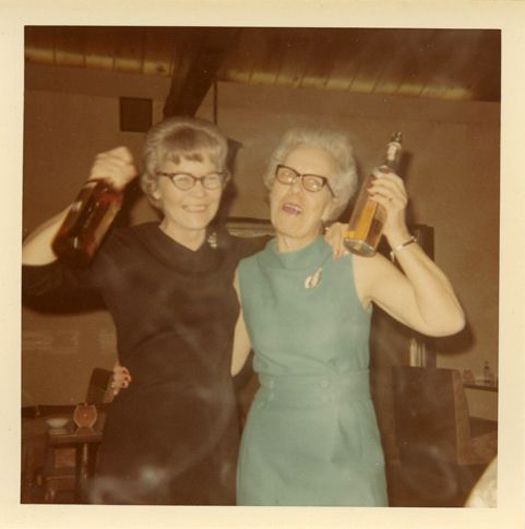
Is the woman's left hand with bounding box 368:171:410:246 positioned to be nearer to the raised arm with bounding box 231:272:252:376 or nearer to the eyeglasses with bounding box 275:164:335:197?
the eyeglasses with bounding box 275:164:335:197

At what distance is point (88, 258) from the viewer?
147 centimetres

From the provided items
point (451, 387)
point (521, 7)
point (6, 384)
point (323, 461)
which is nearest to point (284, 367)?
point (323, 461)

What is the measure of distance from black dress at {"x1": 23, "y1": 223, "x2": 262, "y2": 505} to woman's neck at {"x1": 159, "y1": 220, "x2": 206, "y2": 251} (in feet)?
0.04

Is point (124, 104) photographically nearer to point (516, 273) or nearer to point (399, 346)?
point (399, 346)

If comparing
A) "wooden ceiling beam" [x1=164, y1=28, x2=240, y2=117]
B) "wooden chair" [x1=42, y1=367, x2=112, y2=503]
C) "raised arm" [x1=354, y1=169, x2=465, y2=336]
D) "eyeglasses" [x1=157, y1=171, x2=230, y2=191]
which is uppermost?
"wooden ceiling beam" [x1=164, y1=28, x2=240, y2=117]

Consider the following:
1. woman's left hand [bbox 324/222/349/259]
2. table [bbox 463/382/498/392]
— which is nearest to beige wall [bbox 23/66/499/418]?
table [bbox 463/382/498/392]

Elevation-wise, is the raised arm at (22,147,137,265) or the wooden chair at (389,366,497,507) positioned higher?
the raised arm at (22,147,137,265)

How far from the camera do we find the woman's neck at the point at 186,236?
4.87 feet

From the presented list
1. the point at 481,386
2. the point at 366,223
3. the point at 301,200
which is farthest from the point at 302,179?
the point at 481,386

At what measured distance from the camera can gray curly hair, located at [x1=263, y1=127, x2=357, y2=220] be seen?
147 cm

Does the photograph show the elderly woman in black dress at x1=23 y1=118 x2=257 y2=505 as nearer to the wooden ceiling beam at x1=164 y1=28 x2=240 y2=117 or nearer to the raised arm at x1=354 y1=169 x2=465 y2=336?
the wooden ceiling beam at x1=164 y1=28 x2=240 y2=117

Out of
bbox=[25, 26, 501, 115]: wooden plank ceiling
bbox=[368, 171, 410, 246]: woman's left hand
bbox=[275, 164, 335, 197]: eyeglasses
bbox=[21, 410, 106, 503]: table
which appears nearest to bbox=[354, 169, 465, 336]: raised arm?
bbox=[368, 171, 410, 246]: woman's left hand

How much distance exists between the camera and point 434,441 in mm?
1466

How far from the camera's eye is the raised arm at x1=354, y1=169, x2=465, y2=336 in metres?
1.46
